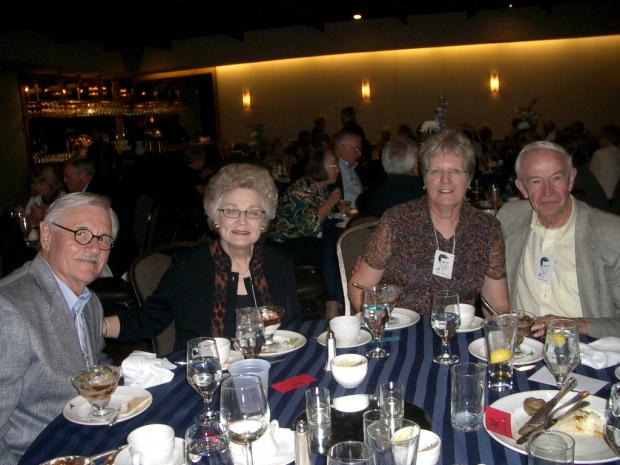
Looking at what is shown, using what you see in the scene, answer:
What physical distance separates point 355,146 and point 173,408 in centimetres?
499

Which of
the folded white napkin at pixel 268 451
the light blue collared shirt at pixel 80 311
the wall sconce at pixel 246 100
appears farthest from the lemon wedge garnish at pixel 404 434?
the wall sconce at pixel 246 100

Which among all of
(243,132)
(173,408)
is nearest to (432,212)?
(173,408)

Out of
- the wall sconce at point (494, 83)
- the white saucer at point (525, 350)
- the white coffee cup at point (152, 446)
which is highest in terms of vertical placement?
the wall sconce at point (494, 83)

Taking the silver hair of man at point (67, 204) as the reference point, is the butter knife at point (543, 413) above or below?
below

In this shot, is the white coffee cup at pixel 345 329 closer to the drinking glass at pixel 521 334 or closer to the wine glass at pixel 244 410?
the drinking glass at pixel 521 334

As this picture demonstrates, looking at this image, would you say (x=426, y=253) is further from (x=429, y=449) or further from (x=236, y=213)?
(x=429, y=449)

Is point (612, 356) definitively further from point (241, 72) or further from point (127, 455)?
point (241, 72)

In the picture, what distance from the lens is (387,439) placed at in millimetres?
1107

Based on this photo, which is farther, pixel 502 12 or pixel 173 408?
pixel 502 12

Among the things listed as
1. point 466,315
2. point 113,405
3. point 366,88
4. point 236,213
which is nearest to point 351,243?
point 236,213

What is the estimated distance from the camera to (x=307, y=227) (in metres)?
4.94

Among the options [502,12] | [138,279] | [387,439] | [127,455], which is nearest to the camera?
A: [387,439]

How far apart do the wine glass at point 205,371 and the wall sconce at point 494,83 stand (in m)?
13.0

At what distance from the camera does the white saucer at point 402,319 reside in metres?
2.22
